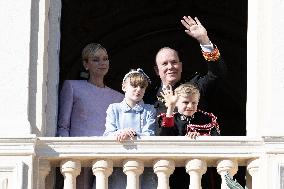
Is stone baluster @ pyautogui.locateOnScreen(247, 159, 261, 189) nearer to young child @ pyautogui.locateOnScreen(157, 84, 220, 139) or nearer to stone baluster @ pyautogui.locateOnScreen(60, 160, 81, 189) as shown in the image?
young child @ pyautogui.locateOnScreen(157, 84, 220, 139)

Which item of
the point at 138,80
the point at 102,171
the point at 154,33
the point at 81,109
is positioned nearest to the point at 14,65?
the point at 81,109

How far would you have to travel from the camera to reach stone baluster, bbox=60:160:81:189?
15.8 metres

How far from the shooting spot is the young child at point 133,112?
16062 mm

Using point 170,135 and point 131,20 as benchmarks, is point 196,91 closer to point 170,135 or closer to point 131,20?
point 170,135

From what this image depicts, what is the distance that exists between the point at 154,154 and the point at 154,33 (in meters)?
7.86

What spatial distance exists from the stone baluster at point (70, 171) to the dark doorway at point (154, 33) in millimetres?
7157

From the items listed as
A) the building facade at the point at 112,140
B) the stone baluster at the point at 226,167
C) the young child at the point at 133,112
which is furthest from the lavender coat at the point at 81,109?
the stone baluster at the point at 226,167

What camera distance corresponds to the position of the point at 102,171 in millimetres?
15781

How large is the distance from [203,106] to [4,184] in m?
2.14

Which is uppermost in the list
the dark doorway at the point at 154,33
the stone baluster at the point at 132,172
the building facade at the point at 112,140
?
the dark doorway at the point at 154,33

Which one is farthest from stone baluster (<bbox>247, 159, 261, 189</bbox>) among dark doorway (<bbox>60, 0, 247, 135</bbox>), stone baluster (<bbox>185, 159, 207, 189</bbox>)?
dark doorway (<bbox>60, 0, 247, 135</bbox>)

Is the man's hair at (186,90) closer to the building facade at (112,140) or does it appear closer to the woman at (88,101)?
the building facade at (112,140)

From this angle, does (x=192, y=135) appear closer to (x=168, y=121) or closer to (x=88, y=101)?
(x=168, y=121)

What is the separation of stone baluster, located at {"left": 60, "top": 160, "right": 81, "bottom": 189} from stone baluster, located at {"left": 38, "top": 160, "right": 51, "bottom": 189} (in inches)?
5.3
